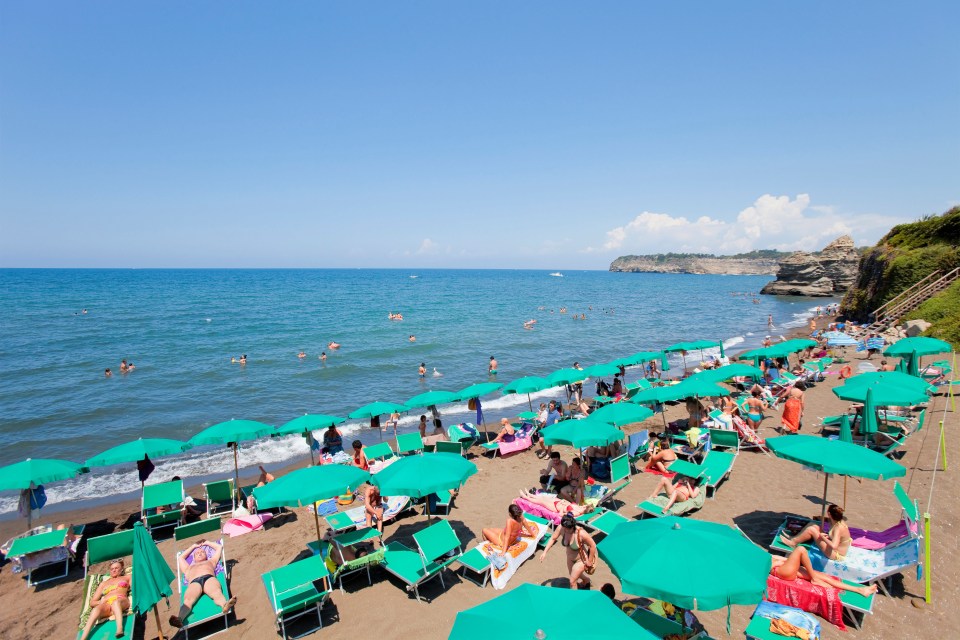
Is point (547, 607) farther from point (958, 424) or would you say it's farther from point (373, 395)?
point (373, 395)

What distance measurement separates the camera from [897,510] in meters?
8.59

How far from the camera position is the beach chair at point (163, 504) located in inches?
390

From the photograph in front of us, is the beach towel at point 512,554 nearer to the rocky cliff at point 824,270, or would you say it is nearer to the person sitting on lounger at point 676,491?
the person sitting on lounger at point 676,491

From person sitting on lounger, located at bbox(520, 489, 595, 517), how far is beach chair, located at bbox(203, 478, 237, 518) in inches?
267

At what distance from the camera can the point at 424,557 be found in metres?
7.03

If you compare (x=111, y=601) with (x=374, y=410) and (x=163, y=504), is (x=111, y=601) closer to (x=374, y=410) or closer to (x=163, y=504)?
(x=163, y=504)

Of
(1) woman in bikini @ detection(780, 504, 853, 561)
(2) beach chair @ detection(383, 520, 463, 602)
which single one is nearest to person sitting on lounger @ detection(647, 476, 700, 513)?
(1) woman in bikini @ detection(780, 504, 853, 561)

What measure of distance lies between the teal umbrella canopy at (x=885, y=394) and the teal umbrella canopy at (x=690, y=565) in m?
8.00

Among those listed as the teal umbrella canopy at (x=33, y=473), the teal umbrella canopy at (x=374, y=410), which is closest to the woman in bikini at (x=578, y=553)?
the teal umbrella canopy at (x=374, y=410)

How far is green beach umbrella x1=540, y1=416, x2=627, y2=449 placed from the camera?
8.83 m

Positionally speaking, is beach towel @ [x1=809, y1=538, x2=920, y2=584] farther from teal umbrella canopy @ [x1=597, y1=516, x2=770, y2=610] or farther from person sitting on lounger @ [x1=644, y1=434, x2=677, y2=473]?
person sitting on lounger @ [x1=644, y1=434, x2=677, y2=473]

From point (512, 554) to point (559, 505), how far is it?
165cm

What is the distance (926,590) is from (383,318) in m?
49.0

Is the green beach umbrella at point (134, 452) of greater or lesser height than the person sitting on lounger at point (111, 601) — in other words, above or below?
above
